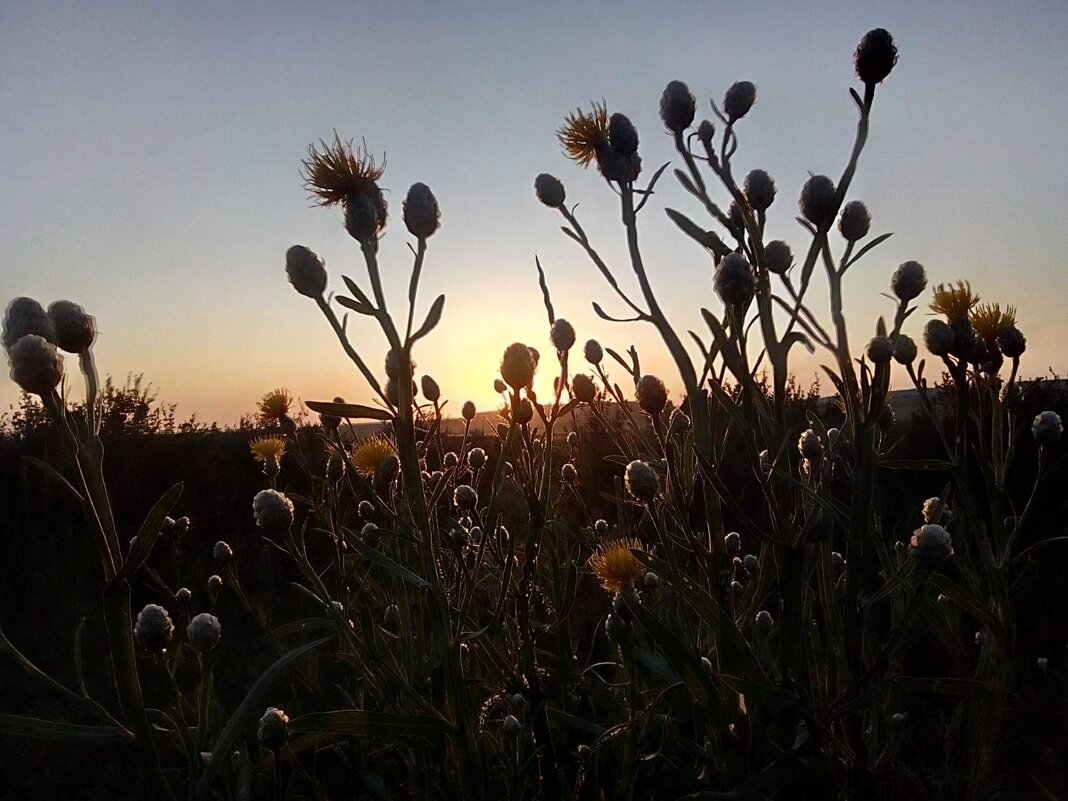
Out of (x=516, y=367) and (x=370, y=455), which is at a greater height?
(x=516, y=367)

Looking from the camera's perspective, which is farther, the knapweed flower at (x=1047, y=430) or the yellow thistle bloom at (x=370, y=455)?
the yellow thistle bloom at (x=370, y=455)

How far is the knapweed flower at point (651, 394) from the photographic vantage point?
58.1 inches

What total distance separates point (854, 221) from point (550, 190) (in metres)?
0.65

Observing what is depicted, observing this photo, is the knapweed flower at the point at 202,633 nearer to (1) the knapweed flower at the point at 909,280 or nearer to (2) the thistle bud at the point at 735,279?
(2) the thistle bud at the point at 735,279

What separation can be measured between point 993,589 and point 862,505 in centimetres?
39

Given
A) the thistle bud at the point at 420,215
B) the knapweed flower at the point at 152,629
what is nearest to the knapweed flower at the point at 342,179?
the thistle bud at the point at 420,215

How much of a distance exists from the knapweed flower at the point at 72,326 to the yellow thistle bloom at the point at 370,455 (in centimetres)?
93

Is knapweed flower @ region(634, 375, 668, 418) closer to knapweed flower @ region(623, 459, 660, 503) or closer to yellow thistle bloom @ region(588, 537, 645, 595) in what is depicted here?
knapweed flower @ region(623, 459, 660, 503)

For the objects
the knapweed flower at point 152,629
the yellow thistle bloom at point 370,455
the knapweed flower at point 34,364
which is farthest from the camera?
the yellow thistle bloom at point 370,455

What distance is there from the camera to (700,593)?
3.67ft

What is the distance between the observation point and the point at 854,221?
→ 150 centimetres

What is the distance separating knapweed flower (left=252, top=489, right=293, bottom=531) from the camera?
5.75 feet

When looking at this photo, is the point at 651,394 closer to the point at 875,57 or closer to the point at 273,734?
the point at 875,57

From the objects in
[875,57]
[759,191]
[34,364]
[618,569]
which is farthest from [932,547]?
[34,364]
